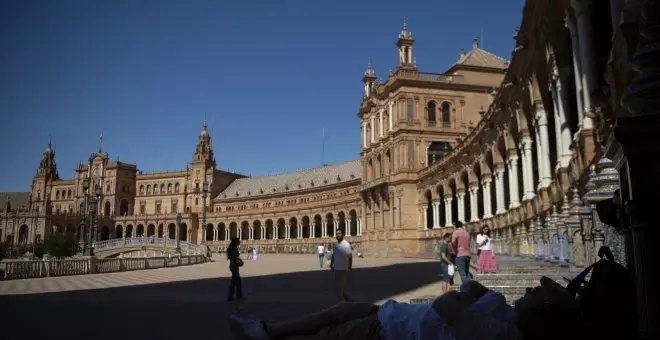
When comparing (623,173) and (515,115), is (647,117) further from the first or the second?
(515,115)

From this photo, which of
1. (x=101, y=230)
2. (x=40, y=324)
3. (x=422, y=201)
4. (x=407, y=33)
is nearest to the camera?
(x=40, y=324)

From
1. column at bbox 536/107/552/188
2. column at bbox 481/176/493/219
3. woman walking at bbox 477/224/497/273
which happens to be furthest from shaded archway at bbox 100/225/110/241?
woman walking at bbox 477/224/497/273

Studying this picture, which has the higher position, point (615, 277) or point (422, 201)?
point (422, 201)

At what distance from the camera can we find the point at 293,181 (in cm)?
9119

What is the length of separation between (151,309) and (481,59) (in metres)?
49.0

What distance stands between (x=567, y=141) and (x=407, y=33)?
38821 mm

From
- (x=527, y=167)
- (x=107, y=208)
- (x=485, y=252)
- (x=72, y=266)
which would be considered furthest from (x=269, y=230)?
(x=485, y=252)

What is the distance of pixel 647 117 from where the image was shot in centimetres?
261

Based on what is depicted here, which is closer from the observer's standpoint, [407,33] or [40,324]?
[40,324]

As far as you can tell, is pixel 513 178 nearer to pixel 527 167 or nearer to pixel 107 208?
pixel 527 167

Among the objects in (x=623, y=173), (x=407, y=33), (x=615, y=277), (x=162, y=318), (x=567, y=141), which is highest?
(x=407, y=33)

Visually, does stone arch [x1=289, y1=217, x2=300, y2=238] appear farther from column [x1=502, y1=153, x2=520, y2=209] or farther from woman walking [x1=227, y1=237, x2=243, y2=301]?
woman walking [x1=227, y1=237, x2=243, y2=301]

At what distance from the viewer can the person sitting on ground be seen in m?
2.89

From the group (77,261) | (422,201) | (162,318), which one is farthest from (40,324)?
(422,201)
